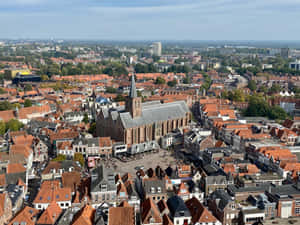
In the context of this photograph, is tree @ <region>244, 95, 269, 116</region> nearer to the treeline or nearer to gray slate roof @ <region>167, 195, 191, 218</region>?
gray slate roof @ <region>167, 195, 191, 218</region>

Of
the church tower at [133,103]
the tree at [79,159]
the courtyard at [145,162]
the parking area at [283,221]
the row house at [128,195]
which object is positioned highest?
the church tower at [133,103]

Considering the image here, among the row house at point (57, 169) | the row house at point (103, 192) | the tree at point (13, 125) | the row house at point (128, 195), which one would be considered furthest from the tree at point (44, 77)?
the row house at point (103, 192)

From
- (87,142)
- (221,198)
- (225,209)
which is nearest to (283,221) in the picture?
(225,209)

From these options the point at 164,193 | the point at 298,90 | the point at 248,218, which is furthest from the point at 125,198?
the point at 298,90

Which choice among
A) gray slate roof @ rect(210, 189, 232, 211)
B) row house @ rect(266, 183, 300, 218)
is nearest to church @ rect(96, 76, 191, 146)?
gray slate roof @ rect(210, 189, 232, 211)

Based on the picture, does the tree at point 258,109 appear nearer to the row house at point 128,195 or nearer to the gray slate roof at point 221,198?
the gray slate roof at point 221,198

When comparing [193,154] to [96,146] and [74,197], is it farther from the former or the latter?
[74,197]

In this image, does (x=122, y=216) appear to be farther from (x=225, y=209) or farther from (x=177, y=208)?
(x=225, y=209)
